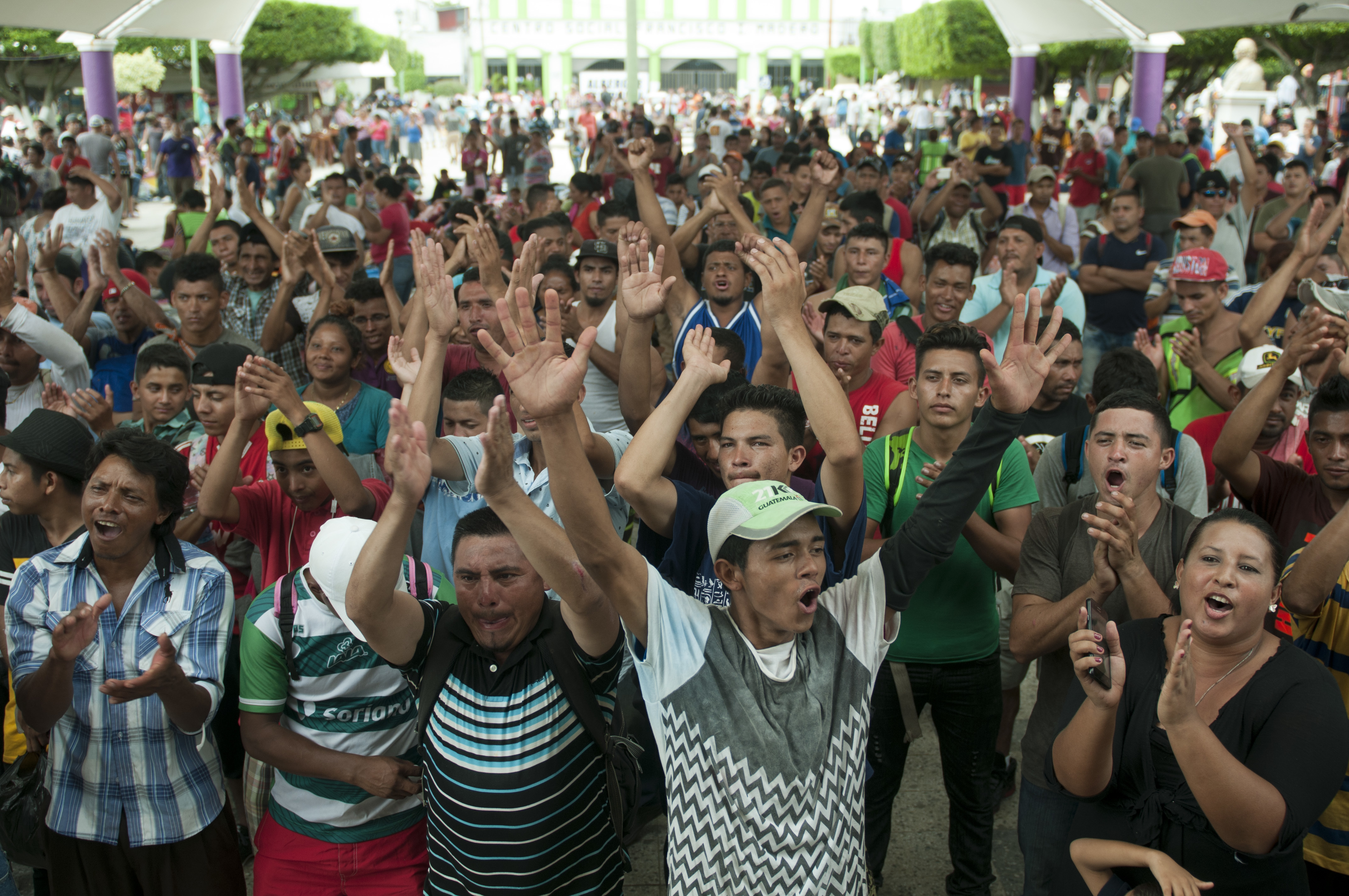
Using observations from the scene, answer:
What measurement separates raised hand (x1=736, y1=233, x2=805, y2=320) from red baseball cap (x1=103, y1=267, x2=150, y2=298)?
436cm

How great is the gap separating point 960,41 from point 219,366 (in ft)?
126

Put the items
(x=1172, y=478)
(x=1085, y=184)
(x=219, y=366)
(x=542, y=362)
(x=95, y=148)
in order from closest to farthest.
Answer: (x=542, y=362) < (x=1172, y=478) < (x=219, y=366) < (x=1085, y=184) < (x=95, y=148)

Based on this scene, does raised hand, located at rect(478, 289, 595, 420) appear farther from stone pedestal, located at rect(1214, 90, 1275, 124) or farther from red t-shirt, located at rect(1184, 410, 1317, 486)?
stone pedestal, located at rect(1214, 90, 1275, 124)

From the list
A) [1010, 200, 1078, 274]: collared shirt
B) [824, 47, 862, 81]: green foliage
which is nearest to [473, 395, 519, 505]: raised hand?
[1010, 200, 1078, 274]: collared shirt

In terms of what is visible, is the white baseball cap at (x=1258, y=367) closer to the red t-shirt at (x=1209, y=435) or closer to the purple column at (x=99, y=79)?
the red t-shirt at (x=1209, y=435)

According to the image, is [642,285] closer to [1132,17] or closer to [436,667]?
[436,667]

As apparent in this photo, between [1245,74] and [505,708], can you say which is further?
[1245,74]

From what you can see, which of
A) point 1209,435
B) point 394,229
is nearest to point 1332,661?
point 1209,435

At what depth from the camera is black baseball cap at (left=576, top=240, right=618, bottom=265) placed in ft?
19.0

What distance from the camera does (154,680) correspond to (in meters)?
2.59

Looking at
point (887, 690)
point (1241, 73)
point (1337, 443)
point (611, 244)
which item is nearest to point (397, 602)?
point (887, 690)

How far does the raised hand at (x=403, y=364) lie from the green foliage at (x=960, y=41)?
3675 cm

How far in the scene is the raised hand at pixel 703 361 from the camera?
259 centimetres

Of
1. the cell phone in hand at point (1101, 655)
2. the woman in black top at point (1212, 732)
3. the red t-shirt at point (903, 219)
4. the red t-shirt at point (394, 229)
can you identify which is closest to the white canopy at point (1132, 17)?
the red t-shirt at point (903, 219)
